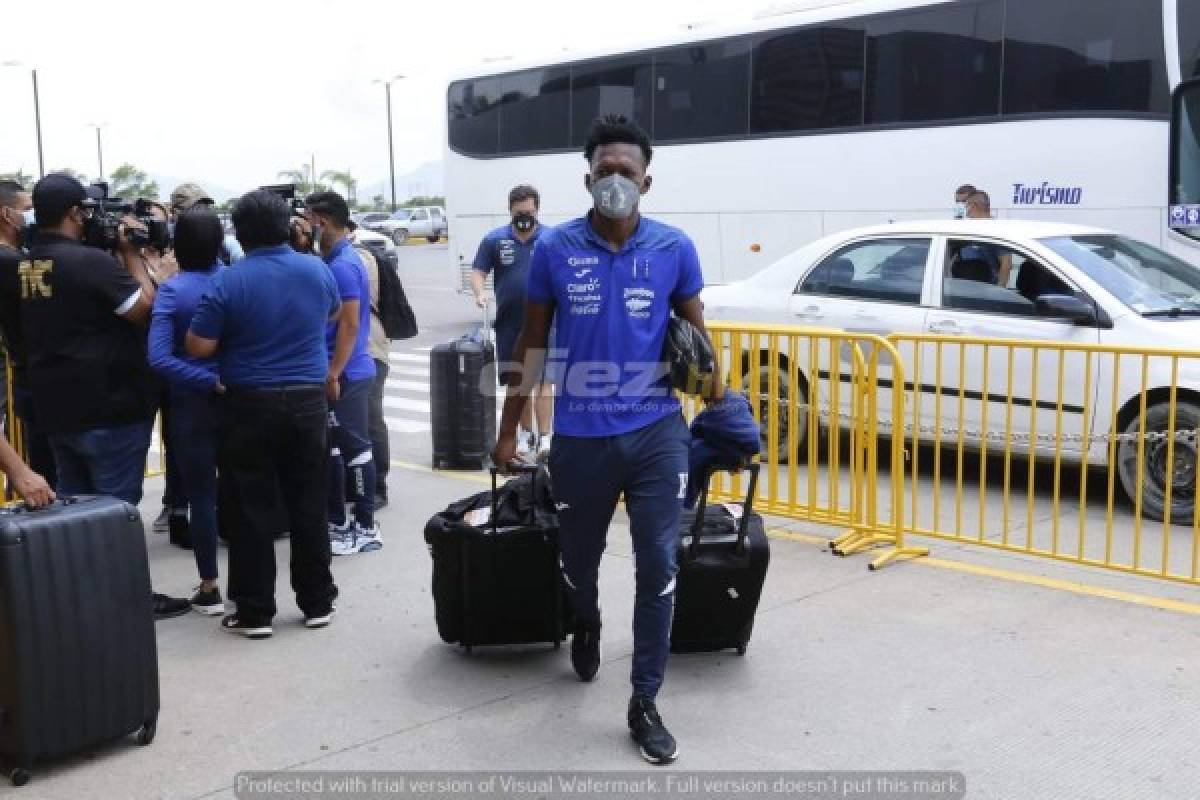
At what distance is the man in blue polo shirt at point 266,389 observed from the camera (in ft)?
16.9

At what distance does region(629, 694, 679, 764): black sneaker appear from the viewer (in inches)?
162

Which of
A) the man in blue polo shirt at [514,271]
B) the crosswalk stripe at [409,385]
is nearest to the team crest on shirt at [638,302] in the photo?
the man in blue polo shirt at [514,271]

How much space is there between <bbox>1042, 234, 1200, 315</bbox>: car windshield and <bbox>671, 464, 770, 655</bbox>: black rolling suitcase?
3704mm

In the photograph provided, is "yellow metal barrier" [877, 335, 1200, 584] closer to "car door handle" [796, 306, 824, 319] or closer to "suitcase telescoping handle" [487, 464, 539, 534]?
"car door handle" [796, 306, 824, 319]

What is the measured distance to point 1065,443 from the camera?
7.54 meters

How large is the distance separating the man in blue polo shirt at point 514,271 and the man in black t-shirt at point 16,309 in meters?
2.90

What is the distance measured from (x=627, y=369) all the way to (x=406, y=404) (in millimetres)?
8830

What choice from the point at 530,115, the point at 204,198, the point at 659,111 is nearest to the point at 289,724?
the point at 204,198

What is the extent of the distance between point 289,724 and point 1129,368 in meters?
4.97

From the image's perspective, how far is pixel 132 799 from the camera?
392 cm

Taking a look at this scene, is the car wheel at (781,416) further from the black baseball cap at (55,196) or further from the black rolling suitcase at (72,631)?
the black rolling suitcase at (72,631)

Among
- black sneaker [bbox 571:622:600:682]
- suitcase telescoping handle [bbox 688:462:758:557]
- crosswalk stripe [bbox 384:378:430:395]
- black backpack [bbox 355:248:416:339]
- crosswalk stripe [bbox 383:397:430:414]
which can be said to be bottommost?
crosswalk stripe [bbox 384:378:430:395]

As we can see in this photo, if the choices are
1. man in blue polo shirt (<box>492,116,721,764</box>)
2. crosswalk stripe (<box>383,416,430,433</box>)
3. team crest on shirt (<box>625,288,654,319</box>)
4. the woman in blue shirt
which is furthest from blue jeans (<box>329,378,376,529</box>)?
crosswalk stripe (<box>383,416,430,433</box>)

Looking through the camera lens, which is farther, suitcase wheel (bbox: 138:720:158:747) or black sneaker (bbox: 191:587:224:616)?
black sneaker (bbox: 191:587:224:616)
